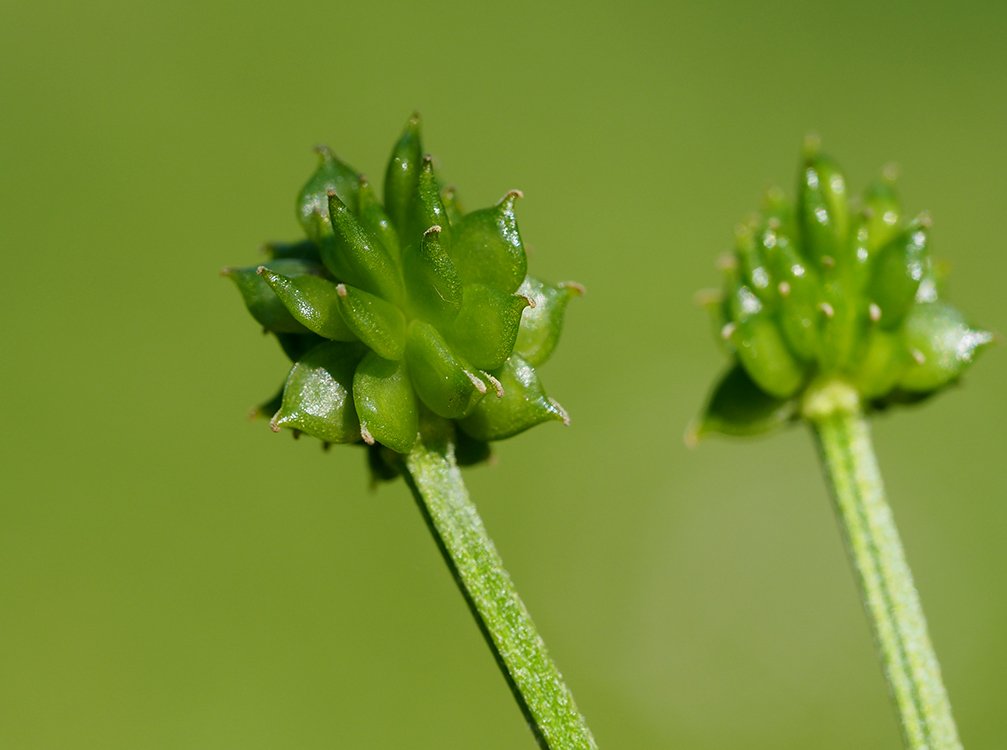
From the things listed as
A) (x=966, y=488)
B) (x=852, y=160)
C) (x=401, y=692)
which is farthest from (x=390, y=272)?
(x=852, y=160)

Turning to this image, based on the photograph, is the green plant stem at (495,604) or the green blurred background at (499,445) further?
the green blurred background at (499,445)

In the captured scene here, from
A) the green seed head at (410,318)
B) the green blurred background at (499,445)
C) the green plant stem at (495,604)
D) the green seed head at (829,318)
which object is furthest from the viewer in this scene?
the green blurred background at (499,445)

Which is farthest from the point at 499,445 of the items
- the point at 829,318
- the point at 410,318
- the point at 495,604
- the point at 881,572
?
the point at 495,604

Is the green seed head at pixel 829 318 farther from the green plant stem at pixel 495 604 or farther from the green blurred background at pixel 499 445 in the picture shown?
the green blurred background at pixel 499 445

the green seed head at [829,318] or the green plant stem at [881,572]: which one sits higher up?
the green seed head at [829,318]

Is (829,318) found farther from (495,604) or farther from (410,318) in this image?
(495,604)

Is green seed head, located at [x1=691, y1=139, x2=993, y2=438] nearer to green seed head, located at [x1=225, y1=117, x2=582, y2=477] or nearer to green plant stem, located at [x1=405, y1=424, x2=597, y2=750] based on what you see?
green seed head, located at [x1=225, y1=117, x2=582, y2=477]

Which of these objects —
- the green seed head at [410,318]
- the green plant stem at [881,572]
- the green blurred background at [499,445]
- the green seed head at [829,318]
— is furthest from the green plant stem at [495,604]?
the green blurred background at [499,445]

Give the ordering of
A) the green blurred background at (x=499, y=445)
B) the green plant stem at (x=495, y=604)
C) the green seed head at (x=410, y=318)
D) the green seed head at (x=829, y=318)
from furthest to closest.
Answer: the green blurred background at (x=499, y=445)
the green seed head at (x=829, y=318)
the green seed head at (x=410, y=318)
the green plant stem at (x=495, y=604)
